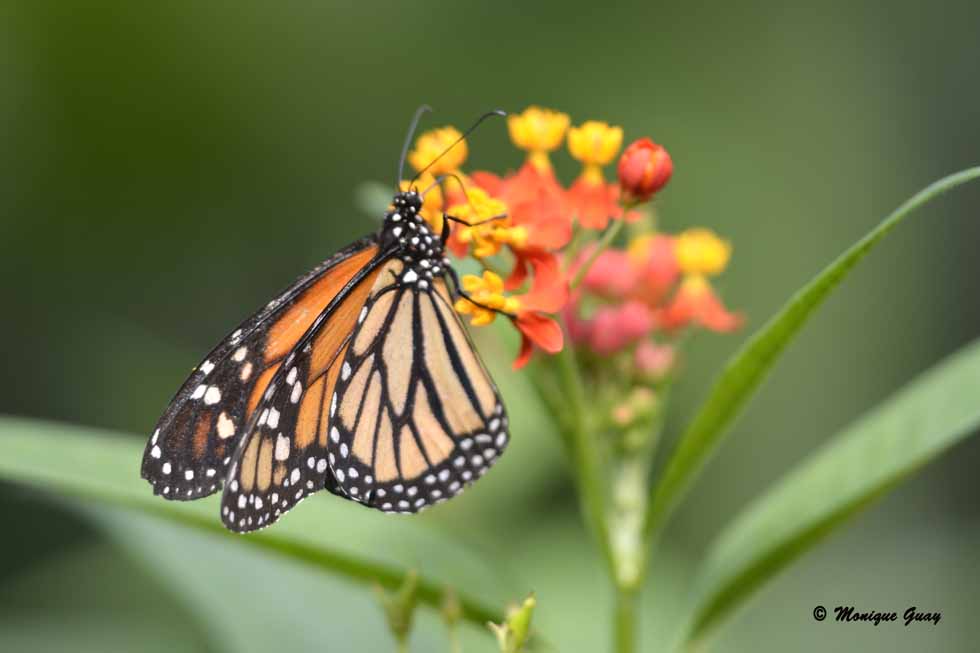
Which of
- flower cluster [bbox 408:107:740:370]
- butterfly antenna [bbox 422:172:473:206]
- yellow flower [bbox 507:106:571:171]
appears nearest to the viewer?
flower cluster [bbox 408:107:740:370]

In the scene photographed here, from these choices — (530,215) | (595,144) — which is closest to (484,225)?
(530,215)

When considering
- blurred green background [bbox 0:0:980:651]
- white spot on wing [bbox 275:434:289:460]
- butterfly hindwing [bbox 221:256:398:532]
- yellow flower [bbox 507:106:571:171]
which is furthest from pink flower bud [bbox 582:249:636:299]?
blurred green background [bbox 0:0:980:651]

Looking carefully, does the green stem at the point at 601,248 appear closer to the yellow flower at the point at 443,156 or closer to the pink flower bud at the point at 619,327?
the pink flower bud at the point at 619,327

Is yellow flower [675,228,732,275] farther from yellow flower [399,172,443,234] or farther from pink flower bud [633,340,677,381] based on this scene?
yellow flower [399,172,443,234]

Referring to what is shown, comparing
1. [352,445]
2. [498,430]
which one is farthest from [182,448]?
[498,430]

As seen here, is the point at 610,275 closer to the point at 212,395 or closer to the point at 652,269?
the point at 652,269

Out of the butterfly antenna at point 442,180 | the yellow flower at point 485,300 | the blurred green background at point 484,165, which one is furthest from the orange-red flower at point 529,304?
the blurred green background at point 484,165

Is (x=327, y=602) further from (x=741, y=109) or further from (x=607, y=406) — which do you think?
(x=741, y=109)
